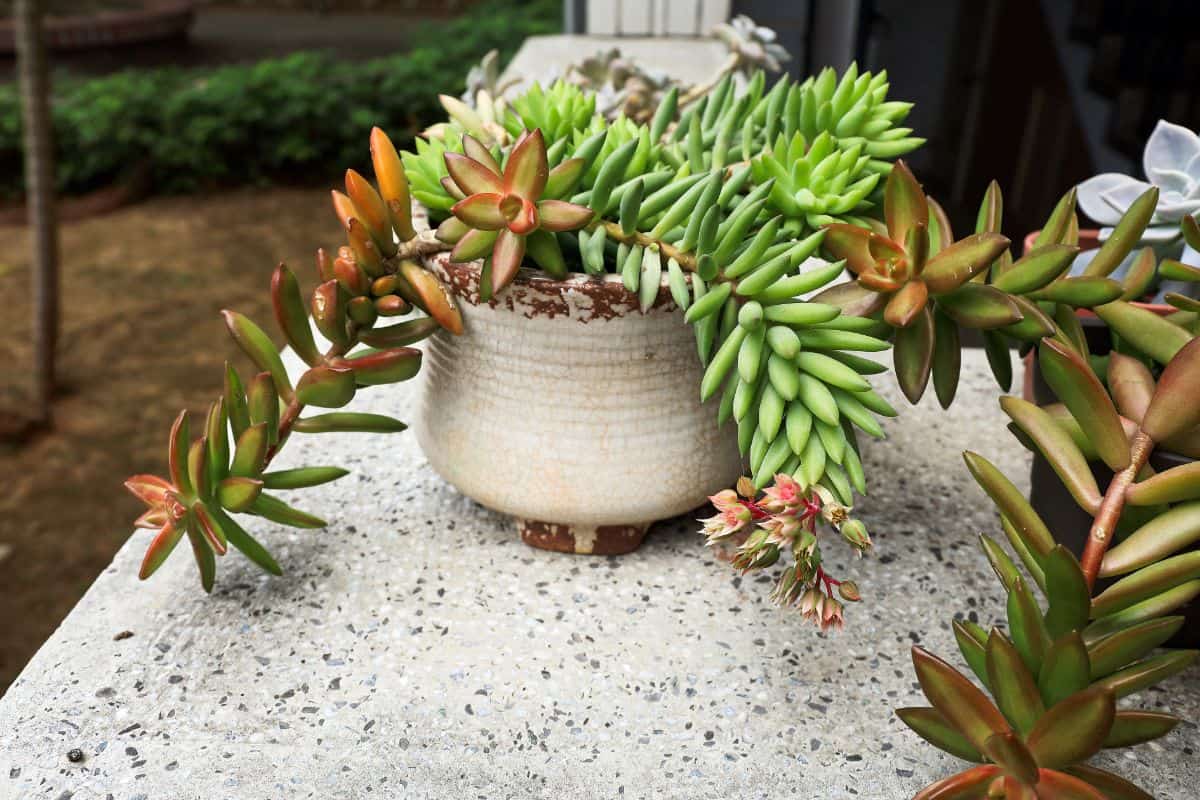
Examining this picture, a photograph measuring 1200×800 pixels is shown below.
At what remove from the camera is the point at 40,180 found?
6.30ft

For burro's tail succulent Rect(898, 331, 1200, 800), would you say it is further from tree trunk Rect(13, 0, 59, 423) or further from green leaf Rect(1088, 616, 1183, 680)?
tree trunk Rect(13, 0, 59, 423)

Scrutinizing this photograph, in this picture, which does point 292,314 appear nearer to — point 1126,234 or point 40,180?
point 1126,234

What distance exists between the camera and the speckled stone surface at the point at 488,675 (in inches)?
21.1

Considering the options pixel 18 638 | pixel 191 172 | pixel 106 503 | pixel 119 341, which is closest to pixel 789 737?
pixel 18 638

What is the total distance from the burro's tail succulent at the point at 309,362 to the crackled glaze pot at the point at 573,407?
3cm

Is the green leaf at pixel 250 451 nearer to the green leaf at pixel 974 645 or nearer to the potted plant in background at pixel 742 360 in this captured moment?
the potted plant in background at pixel 742 360

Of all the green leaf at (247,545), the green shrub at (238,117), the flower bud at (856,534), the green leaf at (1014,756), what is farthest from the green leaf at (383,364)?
the green shrub at (238,117)

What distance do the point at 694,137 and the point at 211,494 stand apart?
14.2 inches

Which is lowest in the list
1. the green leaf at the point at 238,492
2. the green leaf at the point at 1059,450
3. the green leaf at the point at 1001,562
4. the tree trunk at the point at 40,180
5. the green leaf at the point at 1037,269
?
the tree trunk at the point at 40,180

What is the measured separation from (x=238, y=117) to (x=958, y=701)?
362 cm

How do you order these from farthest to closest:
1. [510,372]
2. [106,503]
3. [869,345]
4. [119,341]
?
[119,341], [106,503], [510,372], [869,345]

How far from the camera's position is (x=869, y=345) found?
0.53 meters

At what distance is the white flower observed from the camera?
2.01 feet

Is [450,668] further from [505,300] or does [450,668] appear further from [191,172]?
[191,172]
